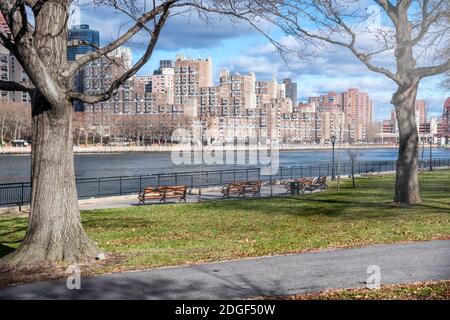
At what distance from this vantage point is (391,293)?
668 centimetres

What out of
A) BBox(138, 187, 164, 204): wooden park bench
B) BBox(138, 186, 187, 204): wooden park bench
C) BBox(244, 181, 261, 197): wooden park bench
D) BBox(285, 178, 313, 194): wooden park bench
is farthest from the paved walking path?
BBox(285, 178, 313, 194): wooden park bench

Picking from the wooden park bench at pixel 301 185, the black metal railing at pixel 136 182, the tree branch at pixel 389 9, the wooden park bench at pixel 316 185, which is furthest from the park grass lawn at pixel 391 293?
the wooden park bench at pixel 316 185

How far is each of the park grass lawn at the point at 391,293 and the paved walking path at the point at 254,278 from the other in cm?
33

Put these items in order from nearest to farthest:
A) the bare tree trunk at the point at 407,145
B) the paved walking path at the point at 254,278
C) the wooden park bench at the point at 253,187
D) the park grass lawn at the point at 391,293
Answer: the park grass lawn at the point at 391,293 → the paved walking path at the point at 254,278 → the bare tree trunk at the point at 407,145 → the wooden park bench at the point at 253,187

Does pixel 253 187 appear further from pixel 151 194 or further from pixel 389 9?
pixel 389 9

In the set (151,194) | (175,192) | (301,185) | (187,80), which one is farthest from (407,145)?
(187,80)

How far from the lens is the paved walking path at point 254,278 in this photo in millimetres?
7129

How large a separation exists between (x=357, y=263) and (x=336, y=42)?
1107 centimetres

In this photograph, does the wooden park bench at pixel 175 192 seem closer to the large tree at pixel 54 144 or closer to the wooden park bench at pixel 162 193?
the wooden park bench at pixel 162 193

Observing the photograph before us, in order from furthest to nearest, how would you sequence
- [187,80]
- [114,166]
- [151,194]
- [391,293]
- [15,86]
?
[187,80] < [114,166] < [151,194] < [15,86] < [391,293]

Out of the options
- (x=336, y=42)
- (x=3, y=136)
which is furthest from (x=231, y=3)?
(x=3, y=136)

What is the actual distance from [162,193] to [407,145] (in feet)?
35.5

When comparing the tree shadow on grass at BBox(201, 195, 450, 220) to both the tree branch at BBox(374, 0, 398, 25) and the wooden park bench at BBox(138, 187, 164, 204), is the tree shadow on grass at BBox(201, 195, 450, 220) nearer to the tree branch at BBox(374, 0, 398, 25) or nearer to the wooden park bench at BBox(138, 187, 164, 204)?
the wooden park bench at BBox(138, 187, 164, 204)

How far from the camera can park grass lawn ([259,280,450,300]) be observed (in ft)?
21.2
